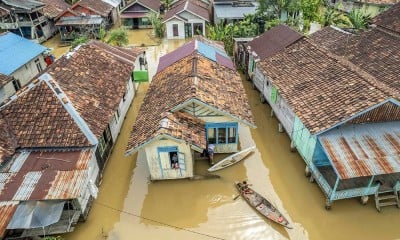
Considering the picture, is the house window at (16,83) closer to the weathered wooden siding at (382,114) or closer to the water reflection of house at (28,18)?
the water reflection of house at (28,18)

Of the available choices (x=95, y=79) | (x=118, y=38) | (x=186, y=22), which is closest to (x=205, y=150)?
(x=95, y=79)

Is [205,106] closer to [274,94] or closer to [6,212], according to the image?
[274,94]

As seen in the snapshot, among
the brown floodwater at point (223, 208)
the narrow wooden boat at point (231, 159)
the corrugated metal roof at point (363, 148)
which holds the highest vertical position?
the corrugated metal roof at point (363, 148)

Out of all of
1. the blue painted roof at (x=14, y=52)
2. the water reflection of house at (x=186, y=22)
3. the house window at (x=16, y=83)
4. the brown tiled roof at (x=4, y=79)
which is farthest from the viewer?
the water reflection of house at (x=186, y=22)

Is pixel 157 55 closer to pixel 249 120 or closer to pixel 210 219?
pixel 249 120

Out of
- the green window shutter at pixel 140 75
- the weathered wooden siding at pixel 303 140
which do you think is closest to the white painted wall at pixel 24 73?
the green window shutter at pixel 140 75

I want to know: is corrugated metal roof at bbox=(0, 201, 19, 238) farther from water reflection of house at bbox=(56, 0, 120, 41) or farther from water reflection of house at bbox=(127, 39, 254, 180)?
water reflection of house at bbox=(56, 0, 120, 41)
